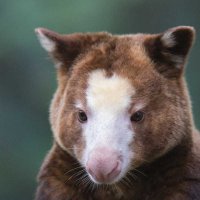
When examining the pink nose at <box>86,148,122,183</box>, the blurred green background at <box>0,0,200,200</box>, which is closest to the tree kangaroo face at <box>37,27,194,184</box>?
the pink nose at <box>86,148,122,183</box>

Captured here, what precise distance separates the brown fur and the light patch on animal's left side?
6cm

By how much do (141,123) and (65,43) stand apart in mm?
761

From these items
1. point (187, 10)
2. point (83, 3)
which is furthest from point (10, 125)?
point (187, 10)

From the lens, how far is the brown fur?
640cm

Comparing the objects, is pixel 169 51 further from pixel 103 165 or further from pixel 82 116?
pixel 103 165

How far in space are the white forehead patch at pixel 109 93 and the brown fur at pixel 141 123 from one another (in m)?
0.06

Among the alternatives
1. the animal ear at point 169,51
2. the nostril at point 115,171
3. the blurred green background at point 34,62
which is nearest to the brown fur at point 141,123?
the animal ear at point 169,51

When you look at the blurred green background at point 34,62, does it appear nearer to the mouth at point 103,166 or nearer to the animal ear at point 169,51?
the animal ear at point 169,51

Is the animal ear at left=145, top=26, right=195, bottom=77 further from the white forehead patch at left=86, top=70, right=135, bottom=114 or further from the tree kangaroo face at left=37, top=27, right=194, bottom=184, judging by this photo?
the white forehead patch at left=86, top=70, right=135, bottom=114

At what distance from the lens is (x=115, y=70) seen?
6.42 meters

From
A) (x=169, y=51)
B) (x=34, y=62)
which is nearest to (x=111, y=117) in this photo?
(x=169, y=51)

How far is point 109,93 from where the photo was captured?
20.6 ft

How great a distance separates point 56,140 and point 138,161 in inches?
24.4

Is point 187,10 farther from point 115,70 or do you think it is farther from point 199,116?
point 115,70
